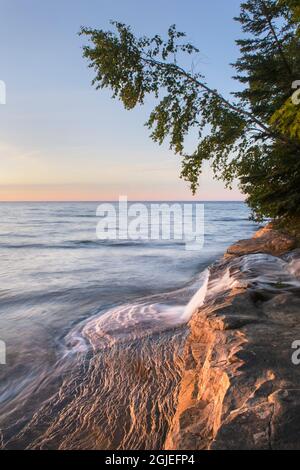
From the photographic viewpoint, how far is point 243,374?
3301mm

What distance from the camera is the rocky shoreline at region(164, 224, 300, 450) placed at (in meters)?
2.59

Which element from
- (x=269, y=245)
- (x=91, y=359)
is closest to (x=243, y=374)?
(x=91, y=359)

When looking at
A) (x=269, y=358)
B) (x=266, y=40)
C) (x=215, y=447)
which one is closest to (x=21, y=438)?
(x=215, y=447)

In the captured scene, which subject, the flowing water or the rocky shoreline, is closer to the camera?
the rocky shoreline

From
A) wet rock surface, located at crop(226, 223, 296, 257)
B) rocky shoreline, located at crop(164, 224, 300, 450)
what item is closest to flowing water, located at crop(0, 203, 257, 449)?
rocky shoreline, located at crop(164, 224, 300, 450)

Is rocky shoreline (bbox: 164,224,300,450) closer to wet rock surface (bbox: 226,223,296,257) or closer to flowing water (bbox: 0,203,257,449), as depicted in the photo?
flowing water (bbox: 0,203,257,449)

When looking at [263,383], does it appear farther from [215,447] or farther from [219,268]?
[219,268]

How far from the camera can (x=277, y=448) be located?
7.96 ft

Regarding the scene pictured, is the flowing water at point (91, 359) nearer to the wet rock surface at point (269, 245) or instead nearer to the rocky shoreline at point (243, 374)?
the rocky shoreline at point (243, 374)

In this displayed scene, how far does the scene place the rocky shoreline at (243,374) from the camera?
259 centimetres

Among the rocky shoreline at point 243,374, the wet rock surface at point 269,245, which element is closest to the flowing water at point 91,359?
the rocky shoreline at point 243,374

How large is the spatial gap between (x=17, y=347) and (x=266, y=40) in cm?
1639

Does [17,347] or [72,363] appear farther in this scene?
[17,347]

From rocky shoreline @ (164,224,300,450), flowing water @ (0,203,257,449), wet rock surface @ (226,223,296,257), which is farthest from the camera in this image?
wet rock surface @ (226,223,296,257)
